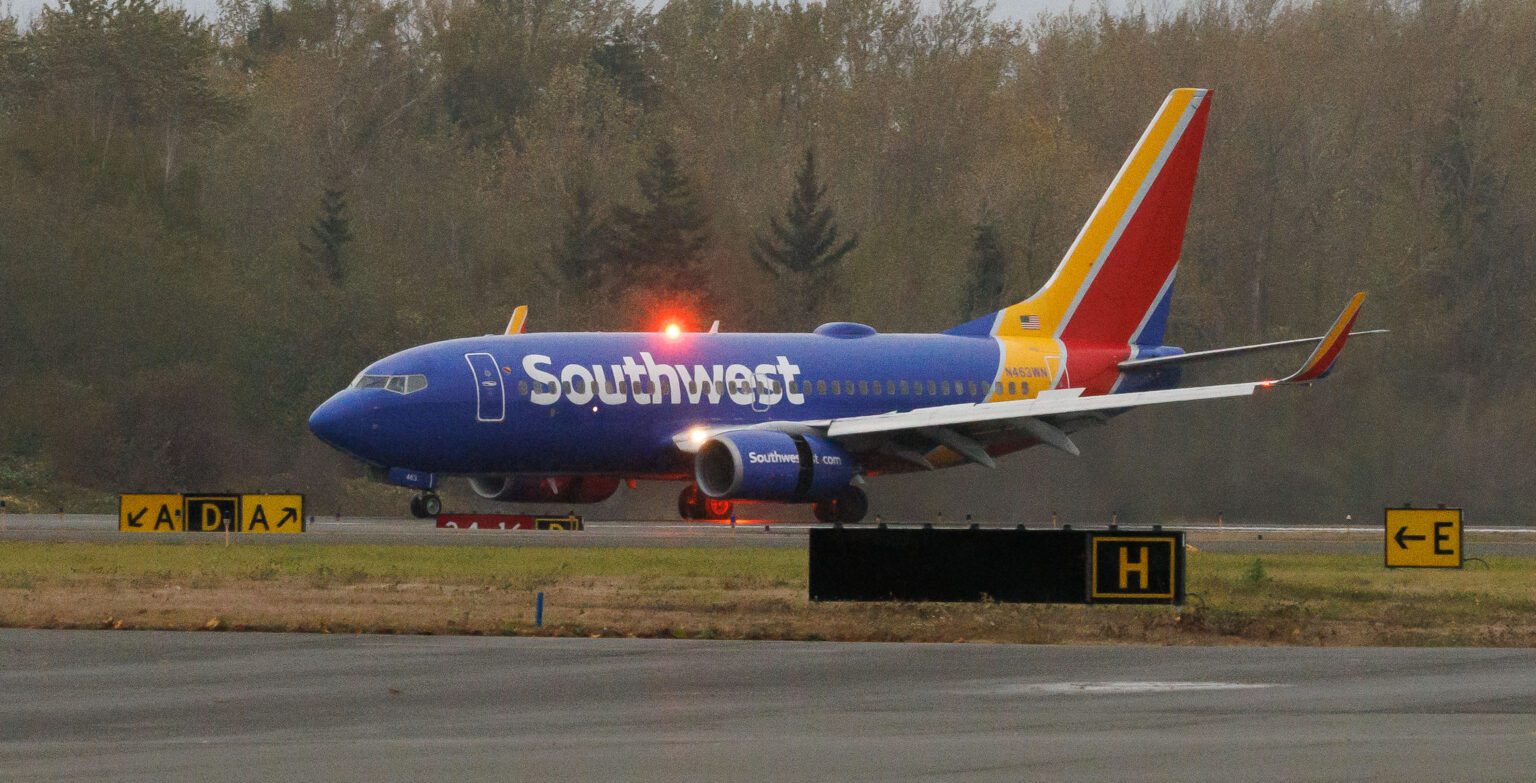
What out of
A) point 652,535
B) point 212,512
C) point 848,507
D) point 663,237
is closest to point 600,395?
point 652,535

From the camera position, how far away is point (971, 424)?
4372 centimetres

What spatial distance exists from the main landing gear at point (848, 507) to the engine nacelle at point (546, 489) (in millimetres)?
4388

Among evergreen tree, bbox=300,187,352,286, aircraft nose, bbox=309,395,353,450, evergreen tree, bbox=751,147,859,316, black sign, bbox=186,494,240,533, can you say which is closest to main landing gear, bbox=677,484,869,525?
aircraft nose, bbox=309,395,353,450

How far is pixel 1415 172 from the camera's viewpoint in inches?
3091

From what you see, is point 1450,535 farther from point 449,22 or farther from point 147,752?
point 449,22

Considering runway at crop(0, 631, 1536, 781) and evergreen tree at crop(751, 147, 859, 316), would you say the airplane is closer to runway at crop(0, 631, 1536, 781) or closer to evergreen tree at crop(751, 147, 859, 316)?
runway at crop(0, 631, 1536, 781)

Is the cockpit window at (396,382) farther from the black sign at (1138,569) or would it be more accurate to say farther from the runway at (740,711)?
the black sign at (1138,569)

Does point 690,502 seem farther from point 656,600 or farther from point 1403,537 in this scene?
point 656,600

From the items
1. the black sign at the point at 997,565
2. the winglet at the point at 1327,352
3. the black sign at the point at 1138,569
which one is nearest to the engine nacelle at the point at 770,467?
the winglet at the point at 1327,352

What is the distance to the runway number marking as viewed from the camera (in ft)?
112

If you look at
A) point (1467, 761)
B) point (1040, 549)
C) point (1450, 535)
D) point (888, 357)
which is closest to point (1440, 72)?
point (888, 357)

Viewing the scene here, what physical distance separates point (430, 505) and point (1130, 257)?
16001mm

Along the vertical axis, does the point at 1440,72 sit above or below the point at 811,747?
above

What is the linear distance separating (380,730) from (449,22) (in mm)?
91108
